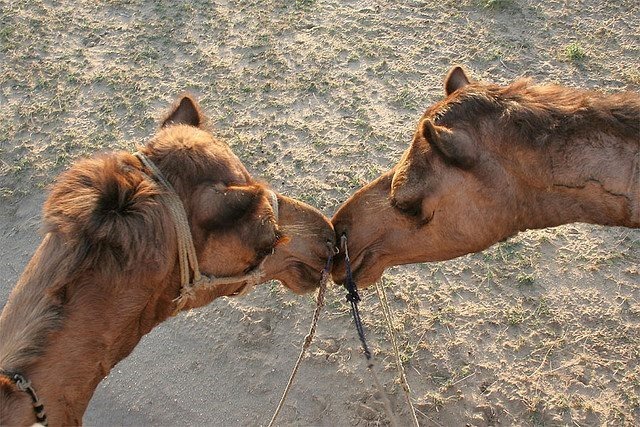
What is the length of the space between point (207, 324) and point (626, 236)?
3.96 meters

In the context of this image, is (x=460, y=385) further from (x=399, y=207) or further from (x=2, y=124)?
(x=2, y=124)

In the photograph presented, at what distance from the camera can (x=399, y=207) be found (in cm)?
422

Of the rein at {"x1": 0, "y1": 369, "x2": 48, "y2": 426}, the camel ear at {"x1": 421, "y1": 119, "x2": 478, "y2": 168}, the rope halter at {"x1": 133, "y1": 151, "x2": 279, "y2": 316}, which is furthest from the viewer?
the camel ear at {"x1": 421, "y1": 119, "x2": 478, "y2": 168}

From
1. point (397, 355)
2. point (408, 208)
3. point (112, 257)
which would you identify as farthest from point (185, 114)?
point (397, 355)

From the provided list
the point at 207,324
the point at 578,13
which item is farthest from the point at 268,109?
the point at 578,13

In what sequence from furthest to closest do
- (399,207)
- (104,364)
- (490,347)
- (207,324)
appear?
(207,324) → (490,347) → (399,207) → (104,364)

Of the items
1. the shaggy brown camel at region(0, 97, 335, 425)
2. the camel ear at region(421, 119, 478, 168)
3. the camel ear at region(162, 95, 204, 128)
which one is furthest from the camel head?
the camel ear at region(162, 95, 204, 128)

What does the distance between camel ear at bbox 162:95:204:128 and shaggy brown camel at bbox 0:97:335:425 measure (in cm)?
38

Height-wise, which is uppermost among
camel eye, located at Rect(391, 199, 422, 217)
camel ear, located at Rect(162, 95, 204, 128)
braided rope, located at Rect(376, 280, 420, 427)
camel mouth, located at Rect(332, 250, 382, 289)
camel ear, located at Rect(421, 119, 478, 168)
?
camel ear, located at Rect(162, 95, 204, 128)

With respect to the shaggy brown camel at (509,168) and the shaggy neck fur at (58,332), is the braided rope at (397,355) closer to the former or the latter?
the shaggy brown camel at (509,168)

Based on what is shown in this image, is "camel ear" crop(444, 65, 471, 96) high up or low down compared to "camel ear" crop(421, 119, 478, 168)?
up

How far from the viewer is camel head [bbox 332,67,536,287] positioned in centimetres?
387

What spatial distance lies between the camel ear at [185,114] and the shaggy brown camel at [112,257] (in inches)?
15.0

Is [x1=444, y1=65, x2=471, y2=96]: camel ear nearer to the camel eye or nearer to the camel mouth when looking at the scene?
the camel eye
